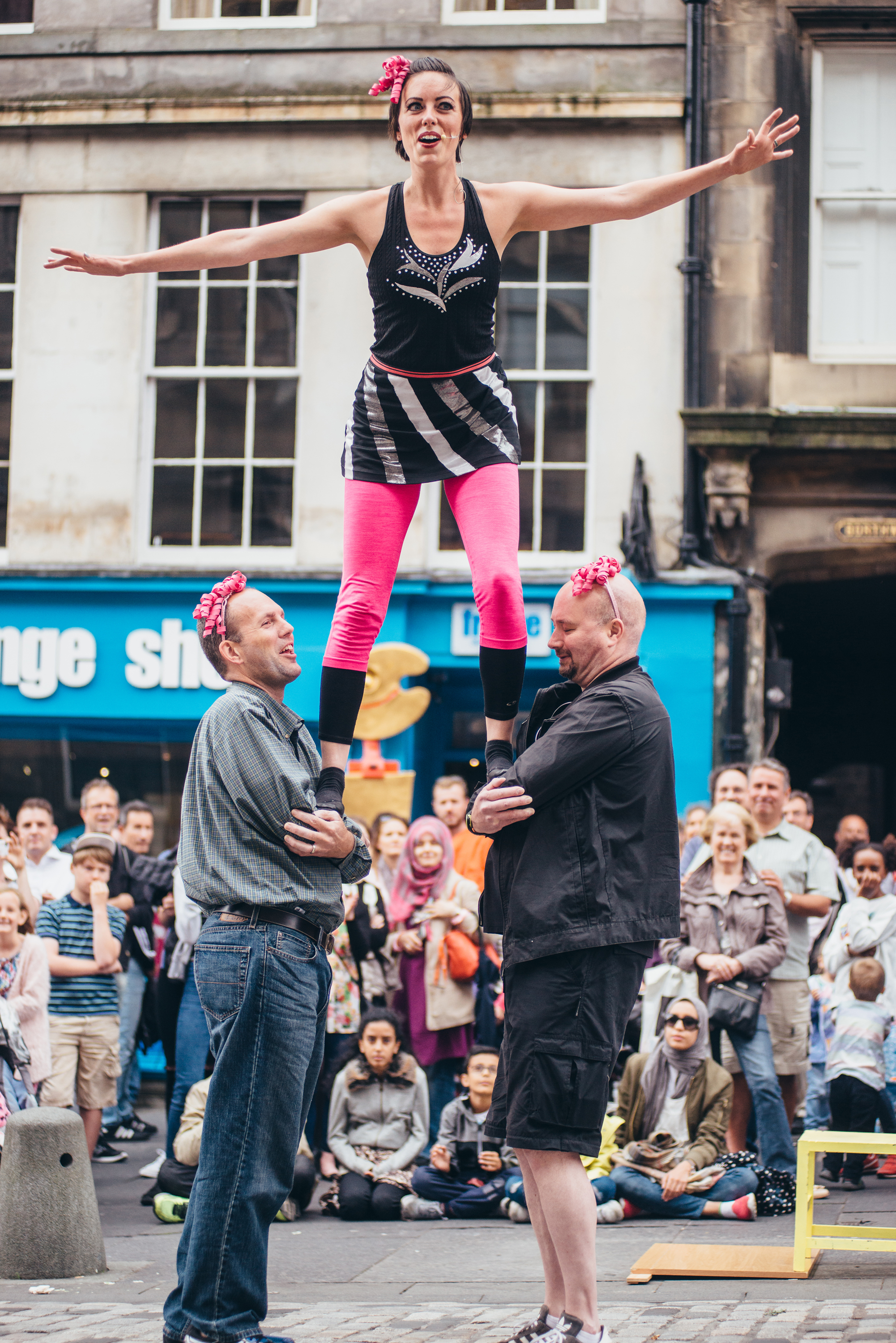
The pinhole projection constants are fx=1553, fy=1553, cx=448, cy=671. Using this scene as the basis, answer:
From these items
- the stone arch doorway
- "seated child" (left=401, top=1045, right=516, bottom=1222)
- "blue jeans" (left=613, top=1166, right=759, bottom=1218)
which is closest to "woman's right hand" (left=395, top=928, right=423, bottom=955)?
"seated child" (left=401, top=1045, right=516, bottom=1222)

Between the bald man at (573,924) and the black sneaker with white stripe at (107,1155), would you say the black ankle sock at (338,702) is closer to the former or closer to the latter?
the bald man at (573,924)

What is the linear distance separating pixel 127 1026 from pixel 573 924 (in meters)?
6.34

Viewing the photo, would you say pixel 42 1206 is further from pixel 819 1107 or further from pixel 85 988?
pixel 819 1107

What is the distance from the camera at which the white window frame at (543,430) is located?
41.0 feet

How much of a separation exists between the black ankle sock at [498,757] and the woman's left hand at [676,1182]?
11.5ft

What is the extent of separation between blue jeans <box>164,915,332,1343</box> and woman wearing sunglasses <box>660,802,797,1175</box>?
3.91 m

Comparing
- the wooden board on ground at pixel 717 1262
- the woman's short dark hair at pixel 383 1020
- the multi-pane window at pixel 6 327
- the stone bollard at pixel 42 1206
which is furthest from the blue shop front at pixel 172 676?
the stone bollard at pixel 42 1206

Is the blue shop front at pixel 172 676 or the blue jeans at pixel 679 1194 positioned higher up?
the blue shop front at pixel 172 676

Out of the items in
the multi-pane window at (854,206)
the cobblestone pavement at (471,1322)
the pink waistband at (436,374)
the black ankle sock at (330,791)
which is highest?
the multi-pane window at (854,206)

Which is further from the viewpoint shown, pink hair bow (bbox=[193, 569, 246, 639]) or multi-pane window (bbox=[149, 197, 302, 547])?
multi-pane window (bbox=[149, 197, 302, 547])

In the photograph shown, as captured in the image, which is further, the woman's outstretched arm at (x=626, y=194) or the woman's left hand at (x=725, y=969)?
the woman's left hand at (x=725, y=969)

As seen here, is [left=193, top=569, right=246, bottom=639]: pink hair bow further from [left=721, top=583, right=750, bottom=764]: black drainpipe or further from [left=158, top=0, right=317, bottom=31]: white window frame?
[left=158, top=0, right=317, bottom=31]: white window frame

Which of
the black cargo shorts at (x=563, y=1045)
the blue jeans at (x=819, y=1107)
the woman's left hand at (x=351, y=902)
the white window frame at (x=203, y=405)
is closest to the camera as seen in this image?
the black cargo shorts at (x=563, y=1045)

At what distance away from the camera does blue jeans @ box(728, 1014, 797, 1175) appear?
7.61 meters
